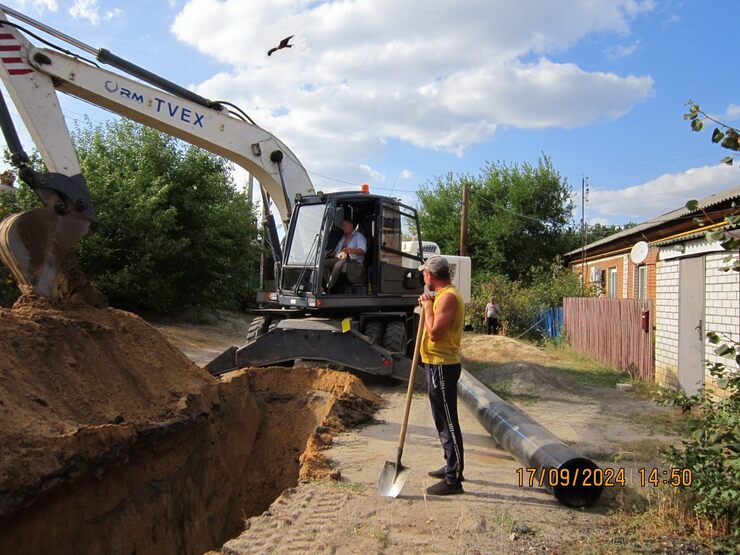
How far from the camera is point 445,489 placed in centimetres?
461

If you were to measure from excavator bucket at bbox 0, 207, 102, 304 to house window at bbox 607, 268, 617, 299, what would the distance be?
20955 millimetres

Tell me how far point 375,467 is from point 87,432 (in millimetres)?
2356

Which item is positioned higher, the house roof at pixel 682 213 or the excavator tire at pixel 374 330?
the house roof at pixel 682 213

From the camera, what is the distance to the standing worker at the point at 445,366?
4.68 metres

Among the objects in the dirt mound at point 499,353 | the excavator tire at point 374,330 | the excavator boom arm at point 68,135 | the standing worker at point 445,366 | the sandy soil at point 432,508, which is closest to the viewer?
the sandy soil at point 432,508

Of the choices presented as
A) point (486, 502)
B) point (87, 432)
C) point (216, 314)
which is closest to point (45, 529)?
point (87, 432)

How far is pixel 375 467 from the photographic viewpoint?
527 cm

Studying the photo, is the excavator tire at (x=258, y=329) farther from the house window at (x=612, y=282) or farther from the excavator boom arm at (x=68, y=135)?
the house window at (x=612, y=282)

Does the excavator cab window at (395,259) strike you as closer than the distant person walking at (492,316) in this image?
Yes

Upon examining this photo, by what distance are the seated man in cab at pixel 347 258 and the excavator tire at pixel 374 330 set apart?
712 mm

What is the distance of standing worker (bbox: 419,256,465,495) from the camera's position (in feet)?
15.3

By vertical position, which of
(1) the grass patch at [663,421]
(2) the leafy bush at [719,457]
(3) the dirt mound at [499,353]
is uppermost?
(2) the leafy bush at [719,457]

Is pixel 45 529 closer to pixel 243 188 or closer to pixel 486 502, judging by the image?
pixel 486 502
